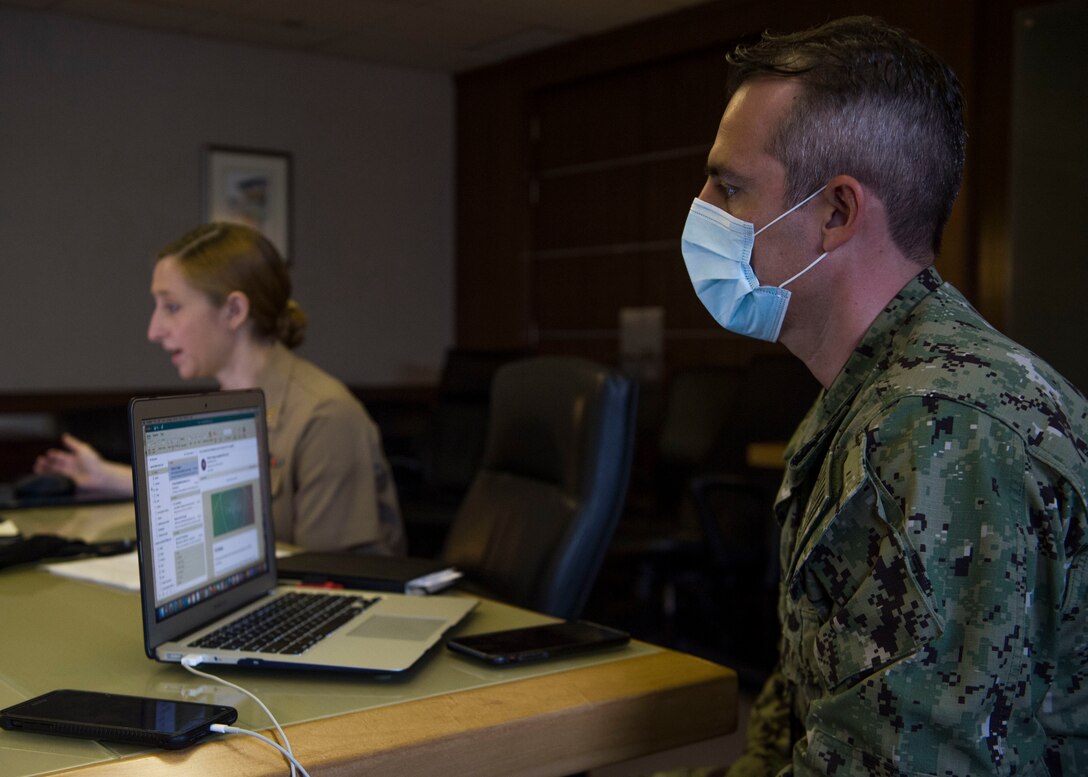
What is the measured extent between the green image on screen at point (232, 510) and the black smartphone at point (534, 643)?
357 mm

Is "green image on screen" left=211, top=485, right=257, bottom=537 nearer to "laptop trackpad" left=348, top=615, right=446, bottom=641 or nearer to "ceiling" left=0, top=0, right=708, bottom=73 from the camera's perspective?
"laptop trackpad" left=348, top=615, right=446, bottom=641

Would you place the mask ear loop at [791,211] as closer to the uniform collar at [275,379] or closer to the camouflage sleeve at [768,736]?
the camouflage sleeve at [768,736]

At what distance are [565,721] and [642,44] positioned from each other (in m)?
5.04

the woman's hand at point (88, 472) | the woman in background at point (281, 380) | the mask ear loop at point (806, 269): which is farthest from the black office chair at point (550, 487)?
the woman's hand at point (88, 472)

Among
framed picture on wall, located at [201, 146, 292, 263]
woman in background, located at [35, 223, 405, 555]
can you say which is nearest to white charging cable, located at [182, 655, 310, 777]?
woman in background, located at [35, 223, 405, 555]

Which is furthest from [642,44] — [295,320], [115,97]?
[295,320]

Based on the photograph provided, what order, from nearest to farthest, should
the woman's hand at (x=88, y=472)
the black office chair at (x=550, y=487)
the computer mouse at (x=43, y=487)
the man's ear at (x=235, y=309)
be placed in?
1. the black office chair at (x=550, y=487)
2. the man's ear at (x=235, y=309)
3. the computer mouse at (x=43, y=487)
4. the woman's hand at (x=88, y=472)

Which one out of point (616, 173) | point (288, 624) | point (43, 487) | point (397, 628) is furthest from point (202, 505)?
point (616, 173)

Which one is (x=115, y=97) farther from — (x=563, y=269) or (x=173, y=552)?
(x=173, y=552)

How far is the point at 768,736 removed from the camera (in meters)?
1.47

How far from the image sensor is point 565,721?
4.00 feet

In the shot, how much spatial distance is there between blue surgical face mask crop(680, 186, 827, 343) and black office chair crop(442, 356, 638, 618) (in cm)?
63

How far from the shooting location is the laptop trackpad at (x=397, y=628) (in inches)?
55.1

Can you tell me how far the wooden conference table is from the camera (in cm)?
107
